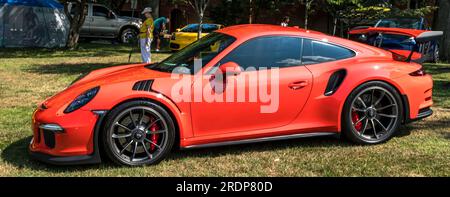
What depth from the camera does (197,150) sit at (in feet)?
Answer: 16.2

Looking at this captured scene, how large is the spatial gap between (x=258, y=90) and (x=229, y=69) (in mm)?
361

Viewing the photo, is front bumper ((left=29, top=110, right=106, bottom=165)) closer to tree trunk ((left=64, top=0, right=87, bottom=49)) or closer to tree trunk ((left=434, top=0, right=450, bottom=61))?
tree trunk ((left=434, top=0, right=450, bottom=61))

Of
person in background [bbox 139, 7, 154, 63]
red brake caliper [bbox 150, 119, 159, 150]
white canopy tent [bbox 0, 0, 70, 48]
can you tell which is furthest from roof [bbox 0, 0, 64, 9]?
red brake caliper [bbox 150, 119, 159, 150]

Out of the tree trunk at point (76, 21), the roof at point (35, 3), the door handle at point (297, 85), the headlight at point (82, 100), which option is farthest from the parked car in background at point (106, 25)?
the door handle at point (297, 85)

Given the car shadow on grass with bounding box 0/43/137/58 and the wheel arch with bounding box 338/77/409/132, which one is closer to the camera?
the wheel arch with bounding box 338/77/409/132

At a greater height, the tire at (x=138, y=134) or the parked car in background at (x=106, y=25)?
the parked car in background at (x=106, y=25)

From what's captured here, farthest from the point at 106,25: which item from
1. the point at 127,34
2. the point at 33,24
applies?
the point at 33,24

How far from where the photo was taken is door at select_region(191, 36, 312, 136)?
175 inches

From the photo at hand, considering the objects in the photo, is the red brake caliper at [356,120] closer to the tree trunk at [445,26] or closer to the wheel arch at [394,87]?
the wheel arch at [394,87]

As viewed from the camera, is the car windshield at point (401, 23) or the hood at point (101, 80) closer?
the hood at point (101, 80)

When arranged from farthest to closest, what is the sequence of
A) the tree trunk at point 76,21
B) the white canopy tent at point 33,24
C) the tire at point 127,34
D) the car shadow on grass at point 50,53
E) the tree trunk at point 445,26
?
the tire at point 127,34
the white canopy tent at point 33,24
the tree trunk at point 76,21
the car shadow on grass at point 50,53
the tree trunk at point 445,26

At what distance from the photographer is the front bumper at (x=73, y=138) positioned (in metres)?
4.11

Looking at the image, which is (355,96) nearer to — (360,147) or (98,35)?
(360,147)

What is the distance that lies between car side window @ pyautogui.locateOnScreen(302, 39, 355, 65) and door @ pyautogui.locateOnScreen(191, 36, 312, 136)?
81mm
